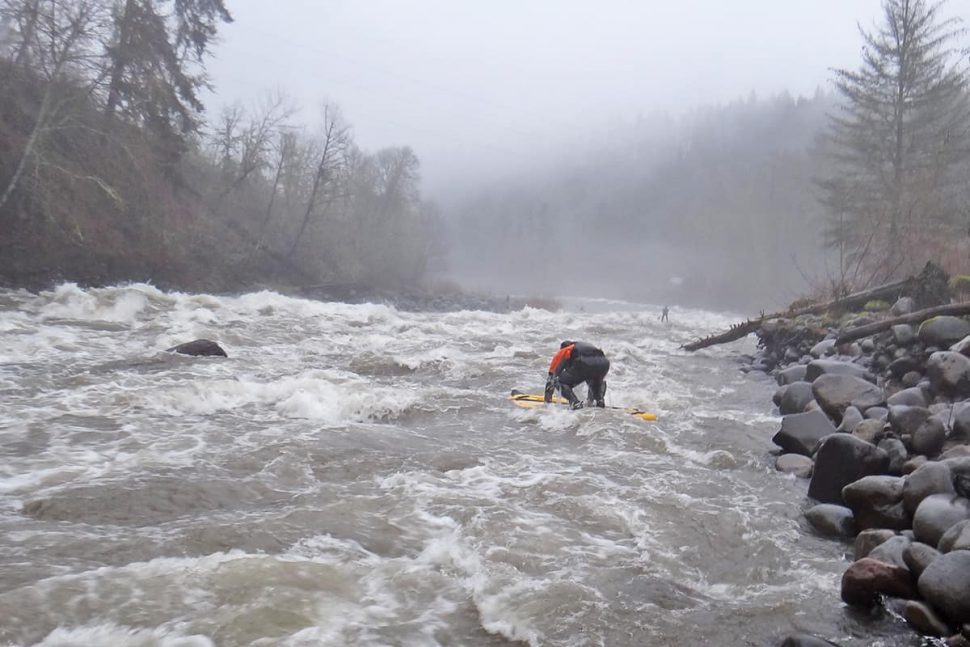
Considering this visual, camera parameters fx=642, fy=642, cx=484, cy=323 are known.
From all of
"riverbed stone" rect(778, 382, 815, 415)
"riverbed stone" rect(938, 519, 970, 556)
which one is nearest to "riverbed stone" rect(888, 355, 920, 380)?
"riverbed stone" rect(778, 382, 815, 415)

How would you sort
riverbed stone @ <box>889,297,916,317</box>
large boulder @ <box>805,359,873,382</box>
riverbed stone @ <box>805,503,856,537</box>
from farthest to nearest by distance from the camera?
1. riverbed stone @ <box>889,297,916,317</box>
2. large boulder @ <box>805,359,873,382</box>
3. riverbed stone @ <box>805,503,856,537</box>

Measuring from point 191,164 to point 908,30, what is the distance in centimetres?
3105

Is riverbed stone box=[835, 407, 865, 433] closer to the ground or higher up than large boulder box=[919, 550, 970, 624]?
higher up

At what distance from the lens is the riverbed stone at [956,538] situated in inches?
148

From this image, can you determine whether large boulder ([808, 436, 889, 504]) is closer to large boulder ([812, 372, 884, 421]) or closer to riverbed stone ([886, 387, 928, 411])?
riverbed stone ([886, 387, 928, 411])

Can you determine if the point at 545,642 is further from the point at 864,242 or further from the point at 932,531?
the point at 864,242

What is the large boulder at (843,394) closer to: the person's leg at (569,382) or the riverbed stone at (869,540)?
the person's leg at (569,382)

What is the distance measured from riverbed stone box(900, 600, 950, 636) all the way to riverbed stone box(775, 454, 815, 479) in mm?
3315

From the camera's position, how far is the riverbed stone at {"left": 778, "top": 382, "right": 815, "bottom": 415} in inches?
376

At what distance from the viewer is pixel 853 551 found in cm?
488

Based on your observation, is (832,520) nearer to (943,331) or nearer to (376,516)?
(376,516)

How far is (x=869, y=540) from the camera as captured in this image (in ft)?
14.8

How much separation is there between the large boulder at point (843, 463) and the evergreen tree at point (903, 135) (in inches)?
575

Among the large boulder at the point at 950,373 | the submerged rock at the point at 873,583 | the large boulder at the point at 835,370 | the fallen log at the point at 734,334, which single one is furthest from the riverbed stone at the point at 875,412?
the fallen log at the point at 734,334
